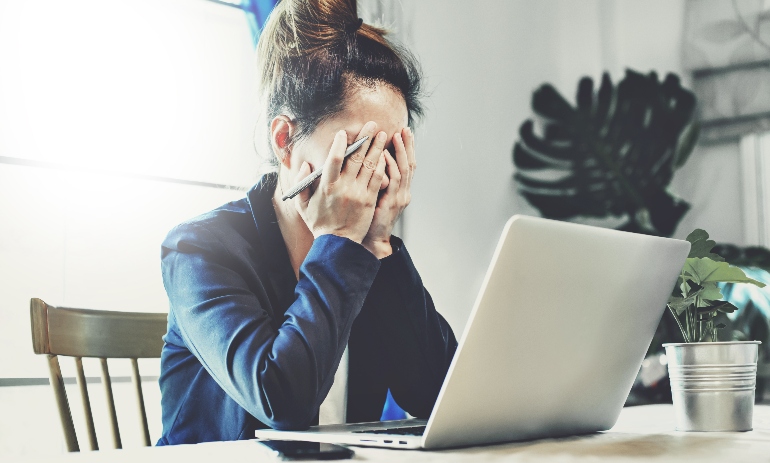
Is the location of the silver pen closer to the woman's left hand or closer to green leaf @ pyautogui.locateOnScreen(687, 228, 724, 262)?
the woman's left hand

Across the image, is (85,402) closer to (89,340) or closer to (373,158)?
(89,340)

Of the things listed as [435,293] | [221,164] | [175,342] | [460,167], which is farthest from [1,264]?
[460,167]

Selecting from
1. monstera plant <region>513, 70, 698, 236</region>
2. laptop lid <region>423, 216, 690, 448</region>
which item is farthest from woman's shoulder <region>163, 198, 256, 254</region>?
monstera plant <region>513, 70, 698, 236</region>

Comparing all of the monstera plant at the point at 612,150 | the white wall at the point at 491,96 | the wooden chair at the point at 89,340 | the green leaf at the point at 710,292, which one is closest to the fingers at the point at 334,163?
the wooden chair at the point at 89,340

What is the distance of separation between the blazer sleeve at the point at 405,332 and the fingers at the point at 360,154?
17 cm

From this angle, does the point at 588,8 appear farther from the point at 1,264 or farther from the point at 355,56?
the point at 1,264

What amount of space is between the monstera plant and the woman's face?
157 cm

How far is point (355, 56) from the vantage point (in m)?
1.12

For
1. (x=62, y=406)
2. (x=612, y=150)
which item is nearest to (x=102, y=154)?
(x=62, y=406)

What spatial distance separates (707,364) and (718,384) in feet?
0.07

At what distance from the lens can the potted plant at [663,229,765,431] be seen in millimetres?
731

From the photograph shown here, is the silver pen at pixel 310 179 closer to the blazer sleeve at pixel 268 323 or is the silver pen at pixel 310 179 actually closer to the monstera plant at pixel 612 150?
the blazer sleeve at pixel 268 323

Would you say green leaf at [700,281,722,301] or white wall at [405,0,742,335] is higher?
white wall at [405,0,742,335]

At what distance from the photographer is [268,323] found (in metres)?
0.86
